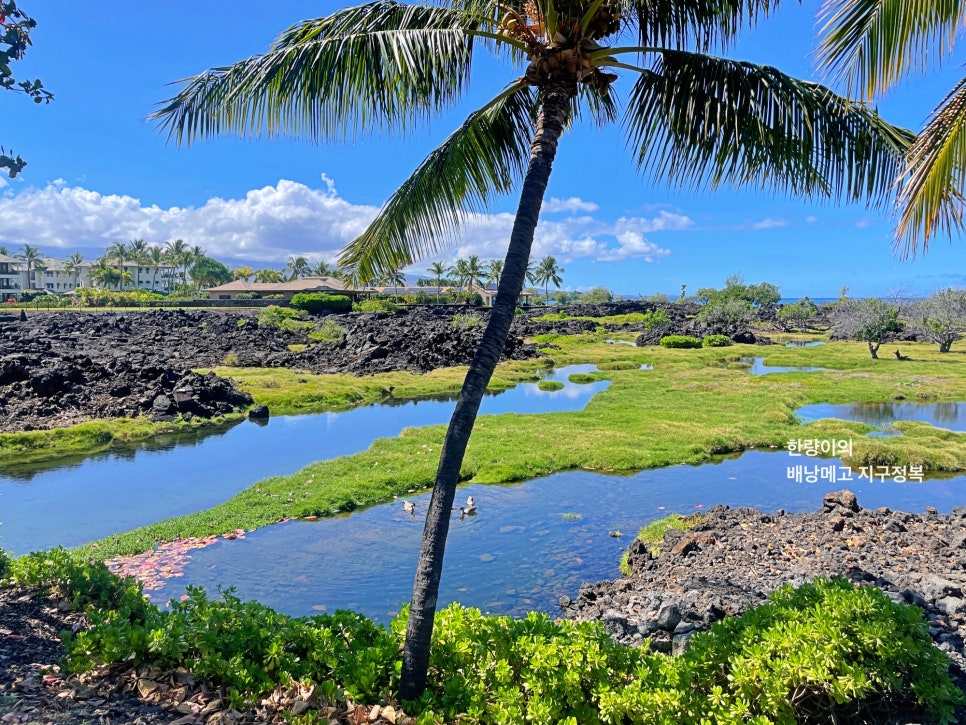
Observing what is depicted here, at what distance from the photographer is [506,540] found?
516 inches

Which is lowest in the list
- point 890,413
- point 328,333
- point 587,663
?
point 890,413

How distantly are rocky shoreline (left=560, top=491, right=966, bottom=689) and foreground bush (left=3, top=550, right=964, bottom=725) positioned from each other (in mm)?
1485

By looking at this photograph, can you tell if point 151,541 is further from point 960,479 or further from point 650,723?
point 960,479

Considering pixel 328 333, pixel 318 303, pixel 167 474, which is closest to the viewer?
pixel 167 474

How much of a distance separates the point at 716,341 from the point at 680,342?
12.2 feet

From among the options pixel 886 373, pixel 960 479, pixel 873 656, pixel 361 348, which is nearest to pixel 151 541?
pixel 873 656

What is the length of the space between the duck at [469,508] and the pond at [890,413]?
15.8m

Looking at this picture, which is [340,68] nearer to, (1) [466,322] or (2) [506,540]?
(2) [506,540]

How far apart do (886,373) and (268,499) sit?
35.5 m

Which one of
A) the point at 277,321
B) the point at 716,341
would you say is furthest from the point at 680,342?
the point at 277,321

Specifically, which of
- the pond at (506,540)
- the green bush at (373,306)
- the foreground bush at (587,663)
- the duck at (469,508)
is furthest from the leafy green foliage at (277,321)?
the foreground bush at (587,663)

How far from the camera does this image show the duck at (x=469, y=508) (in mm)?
14672

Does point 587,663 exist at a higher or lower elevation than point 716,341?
lower

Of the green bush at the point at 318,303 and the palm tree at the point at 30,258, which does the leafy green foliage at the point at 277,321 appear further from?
the palm tree at the point at 30,258
